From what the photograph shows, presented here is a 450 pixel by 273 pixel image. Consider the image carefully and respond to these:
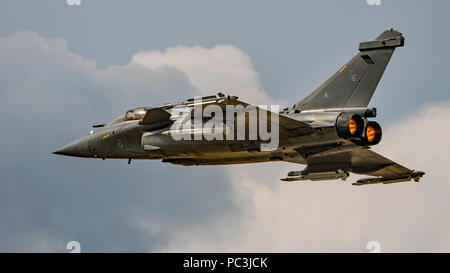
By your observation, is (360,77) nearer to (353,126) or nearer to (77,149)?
(353,126)

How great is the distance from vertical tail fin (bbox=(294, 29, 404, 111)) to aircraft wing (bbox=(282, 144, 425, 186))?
90.1 inches

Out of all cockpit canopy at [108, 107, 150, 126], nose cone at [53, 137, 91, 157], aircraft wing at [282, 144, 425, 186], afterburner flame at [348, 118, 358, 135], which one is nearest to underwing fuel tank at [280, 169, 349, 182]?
aircraft wing at [282, 144, 425, 186]

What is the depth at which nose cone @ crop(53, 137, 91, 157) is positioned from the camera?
30031 mm

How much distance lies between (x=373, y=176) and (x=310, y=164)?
237 cm

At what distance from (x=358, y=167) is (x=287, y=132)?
4.02 meters

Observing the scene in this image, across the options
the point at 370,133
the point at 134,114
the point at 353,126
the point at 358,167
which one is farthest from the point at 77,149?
the point at 370,133

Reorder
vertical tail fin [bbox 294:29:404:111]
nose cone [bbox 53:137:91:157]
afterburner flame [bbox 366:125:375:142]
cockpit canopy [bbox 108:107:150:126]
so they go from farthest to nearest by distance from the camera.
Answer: nose cone [bbox 53:137:91:157] → cockpit canopy [bbox 108:107:150:126] → vertical tail fin [bbox 294:29:404:111] → afterburner flame [bbox 366:125:375:142]

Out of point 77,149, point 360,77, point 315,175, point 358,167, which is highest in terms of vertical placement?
point 360,77

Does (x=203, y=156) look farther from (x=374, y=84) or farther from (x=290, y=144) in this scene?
(x=374, y=84)

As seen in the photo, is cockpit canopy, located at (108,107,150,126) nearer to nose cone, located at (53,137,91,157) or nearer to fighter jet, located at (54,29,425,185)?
fighter jet, located at (54,29,425,185)

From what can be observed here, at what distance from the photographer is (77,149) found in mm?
30172

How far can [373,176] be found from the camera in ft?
92.9

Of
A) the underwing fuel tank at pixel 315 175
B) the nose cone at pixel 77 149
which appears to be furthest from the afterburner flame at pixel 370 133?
the nose cone at pixel 77 149

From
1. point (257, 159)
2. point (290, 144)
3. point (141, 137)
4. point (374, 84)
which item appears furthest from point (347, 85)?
point (141, 137)
